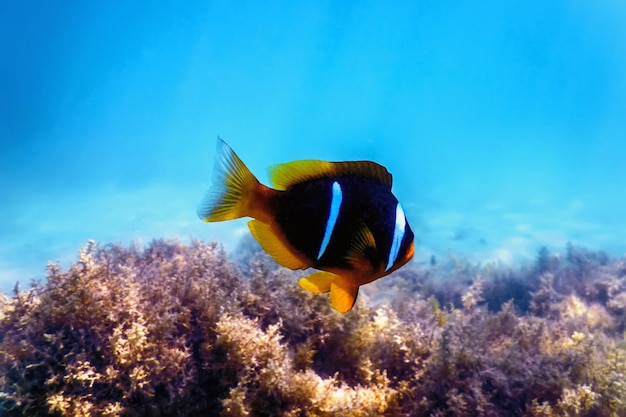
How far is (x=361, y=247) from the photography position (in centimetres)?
105

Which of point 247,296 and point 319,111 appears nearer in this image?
point 247,296

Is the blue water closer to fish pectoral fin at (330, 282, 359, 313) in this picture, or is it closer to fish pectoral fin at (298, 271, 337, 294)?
fish pectoral fin at (298, 271, 337, 294)

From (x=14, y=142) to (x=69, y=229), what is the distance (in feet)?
206

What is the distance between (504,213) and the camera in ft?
69.1

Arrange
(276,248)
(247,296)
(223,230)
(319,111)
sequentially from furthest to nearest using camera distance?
(319,111) → (223,230) → (247,296) → (276,248)

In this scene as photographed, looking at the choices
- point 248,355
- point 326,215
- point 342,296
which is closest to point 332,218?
point 326,215

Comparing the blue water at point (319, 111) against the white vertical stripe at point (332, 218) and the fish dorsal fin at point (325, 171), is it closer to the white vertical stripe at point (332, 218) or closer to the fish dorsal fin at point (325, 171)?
the fish dorsal fin at point (325, 171)

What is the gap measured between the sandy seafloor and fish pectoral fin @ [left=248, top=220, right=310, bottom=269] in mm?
7331

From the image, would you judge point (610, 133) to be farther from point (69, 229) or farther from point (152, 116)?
point (69, 229)

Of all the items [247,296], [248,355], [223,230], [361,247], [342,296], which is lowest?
[248,355]

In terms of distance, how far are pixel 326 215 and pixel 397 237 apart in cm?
21

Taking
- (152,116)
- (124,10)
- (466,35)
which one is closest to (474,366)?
(124,10)

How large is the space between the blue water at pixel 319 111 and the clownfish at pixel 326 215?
34.7 ft

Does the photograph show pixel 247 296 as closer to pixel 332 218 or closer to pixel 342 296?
pixel 342 296
